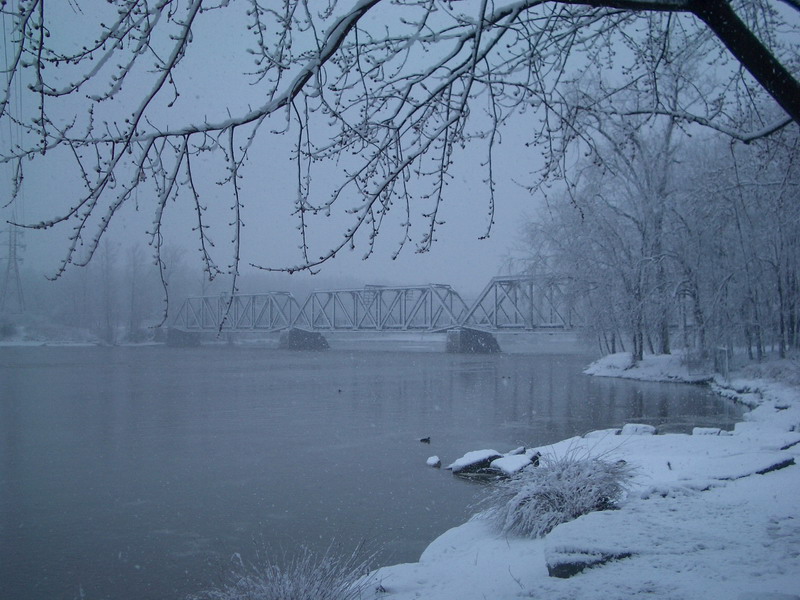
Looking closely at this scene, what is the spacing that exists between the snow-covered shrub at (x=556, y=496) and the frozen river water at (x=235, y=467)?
3.08 feet

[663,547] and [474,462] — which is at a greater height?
[663,547]

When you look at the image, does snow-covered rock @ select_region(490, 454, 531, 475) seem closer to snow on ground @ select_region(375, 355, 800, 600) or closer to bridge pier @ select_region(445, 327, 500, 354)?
snow on ground @ select_region(375, 355, 800, 600)

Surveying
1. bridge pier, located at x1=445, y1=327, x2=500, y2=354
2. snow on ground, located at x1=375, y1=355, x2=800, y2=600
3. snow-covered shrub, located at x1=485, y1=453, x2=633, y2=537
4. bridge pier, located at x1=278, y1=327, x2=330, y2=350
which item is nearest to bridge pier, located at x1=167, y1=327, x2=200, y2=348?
bridge pier, located at x1=278, y1=327, x2=330, y2=350

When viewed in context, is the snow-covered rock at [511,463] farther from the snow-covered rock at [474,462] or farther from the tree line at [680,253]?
the tree line at [680,253]

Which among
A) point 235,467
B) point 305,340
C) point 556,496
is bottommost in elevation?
point 235,467

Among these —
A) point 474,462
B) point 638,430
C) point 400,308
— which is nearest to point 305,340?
point 400,308

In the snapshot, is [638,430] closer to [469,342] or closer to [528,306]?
[528,306]

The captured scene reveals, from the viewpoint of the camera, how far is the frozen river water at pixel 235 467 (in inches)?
235

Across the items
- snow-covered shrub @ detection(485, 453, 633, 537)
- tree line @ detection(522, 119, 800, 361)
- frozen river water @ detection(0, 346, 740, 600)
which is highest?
tree line @ detection(522, 119, 800, 361)

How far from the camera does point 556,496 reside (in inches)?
211

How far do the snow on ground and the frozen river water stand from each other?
1.14 m

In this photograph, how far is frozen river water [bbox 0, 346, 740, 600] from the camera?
A: 235 inches

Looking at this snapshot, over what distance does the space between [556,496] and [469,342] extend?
50.5m

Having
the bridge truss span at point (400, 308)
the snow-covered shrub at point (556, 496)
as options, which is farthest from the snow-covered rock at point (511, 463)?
the bridge truss span at point (400, 308)
